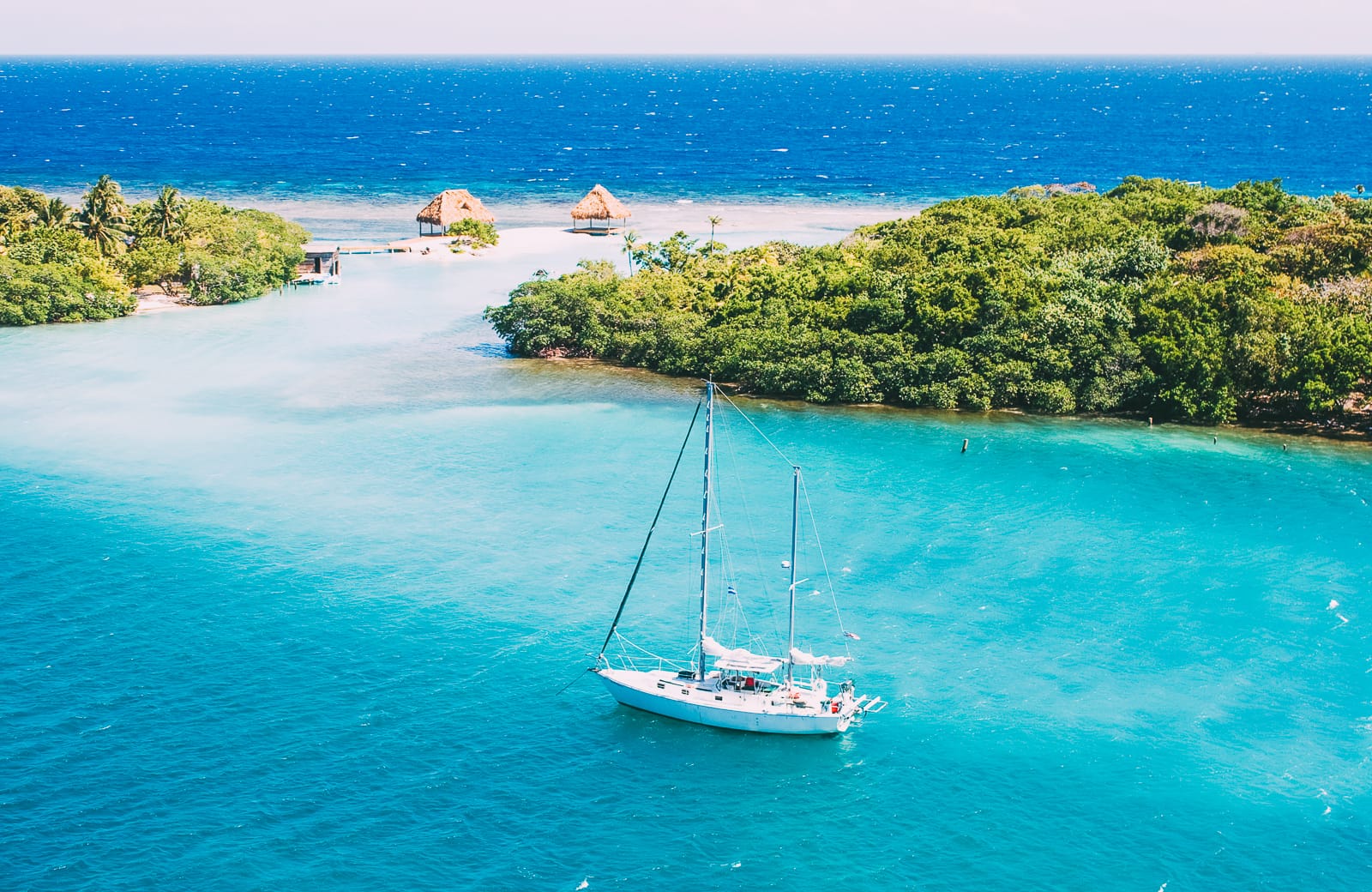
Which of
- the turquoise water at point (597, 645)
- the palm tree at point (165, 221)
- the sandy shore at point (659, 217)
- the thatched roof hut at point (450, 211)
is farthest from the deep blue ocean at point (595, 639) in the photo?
the sandy shore at point (659, 217)

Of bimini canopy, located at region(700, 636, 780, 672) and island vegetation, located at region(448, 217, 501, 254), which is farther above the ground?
island vegetation, located at region(448, 217, 501, 254)

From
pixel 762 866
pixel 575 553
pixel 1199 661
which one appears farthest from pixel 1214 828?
pixel 575 553

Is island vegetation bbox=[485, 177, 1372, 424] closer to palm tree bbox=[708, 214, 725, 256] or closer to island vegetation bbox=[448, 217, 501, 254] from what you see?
palm tree bbox=[708, 214, 725, 256]

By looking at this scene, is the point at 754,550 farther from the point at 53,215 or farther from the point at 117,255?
the point at 53,215

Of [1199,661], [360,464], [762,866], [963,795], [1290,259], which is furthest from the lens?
[1290,259]

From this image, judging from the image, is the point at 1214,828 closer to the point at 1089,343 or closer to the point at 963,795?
the point at 963,795

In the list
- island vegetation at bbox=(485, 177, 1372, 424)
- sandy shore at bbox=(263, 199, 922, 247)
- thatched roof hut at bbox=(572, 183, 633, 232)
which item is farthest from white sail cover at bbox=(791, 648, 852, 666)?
thatched roof hut at bbox=(572, 183, 633, 232)
